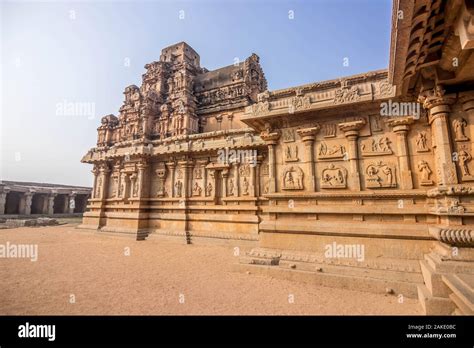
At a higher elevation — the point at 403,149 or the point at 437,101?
the point at 437,101

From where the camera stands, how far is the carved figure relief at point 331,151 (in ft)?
24.7

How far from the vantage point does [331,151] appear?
7.66 meters

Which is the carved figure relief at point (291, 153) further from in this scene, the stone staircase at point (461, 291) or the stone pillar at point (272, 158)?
the stone staircase at point (461, 291)

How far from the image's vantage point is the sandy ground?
15.7 ft

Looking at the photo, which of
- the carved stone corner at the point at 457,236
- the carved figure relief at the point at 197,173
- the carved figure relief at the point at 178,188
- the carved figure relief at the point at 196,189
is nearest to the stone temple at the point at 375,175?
the carved stone corner at the point at 457,236

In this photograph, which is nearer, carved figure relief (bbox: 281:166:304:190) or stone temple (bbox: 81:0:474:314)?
stone temple (bbox: 81:0:474:314)

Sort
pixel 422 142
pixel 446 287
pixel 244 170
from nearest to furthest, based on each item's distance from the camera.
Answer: pixel 446 287, pixel 422 142, pixel 244 170

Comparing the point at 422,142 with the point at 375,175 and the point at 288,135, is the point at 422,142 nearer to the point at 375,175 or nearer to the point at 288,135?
the point at 375,175

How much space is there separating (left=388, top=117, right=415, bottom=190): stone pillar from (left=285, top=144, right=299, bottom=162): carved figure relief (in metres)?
2.97

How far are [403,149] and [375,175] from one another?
1.04 meters

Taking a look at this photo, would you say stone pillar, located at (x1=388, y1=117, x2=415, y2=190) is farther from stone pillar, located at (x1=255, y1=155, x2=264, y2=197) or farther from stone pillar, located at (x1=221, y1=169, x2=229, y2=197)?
stone pillar, located at (x1=221, y1=169, x2=229, y2=197)

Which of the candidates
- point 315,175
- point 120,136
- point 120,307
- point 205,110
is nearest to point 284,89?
point 315,175

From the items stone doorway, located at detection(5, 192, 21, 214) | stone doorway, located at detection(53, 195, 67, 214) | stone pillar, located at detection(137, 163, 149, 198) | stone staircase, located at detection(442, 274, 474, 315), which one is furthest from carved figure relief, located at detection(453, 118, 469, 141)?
stone doorway, located at detection(53, 195, 67, 214)

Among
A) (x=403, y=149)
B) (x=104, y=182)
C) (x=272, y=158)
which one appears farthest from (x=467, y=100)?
(x=104, y=182)
